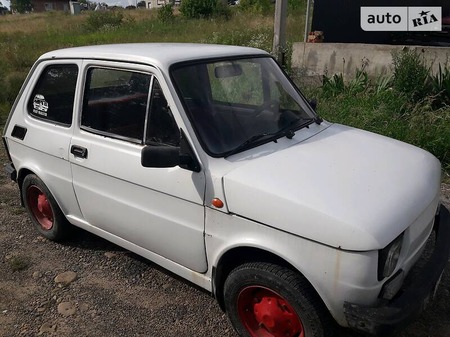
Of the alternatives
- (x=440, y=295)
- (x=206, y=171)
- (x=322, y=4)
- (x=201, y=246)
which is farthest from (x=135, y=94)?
(x=322, y=4)

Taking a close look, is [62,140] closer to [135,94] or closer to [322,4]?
[135,94]

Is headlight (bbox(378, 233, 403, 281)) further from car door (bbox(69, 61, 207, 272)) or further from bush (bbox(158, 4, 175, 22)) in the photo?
bush (bbox(158, 4, 175, 22))

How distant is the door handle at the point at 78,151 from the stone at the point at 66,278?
3.49 ft

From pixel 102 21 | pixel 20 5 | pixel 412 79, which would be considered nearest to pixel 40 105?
pixel 412 79

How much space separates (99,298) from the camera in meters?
3.23

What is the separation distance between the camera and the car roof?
9.16ft

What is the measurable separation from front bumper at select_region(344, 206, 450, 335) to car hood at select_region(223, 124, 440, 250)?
346 millimetres

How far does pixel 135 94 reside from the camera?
2936mm

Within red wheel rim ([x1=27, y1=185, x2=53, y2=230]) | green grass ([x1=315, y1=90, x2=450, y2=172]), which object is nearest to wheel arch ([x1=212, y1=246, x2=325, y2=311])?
red wheel rim ([x1=27, y1=185, x2=53, y2=230])

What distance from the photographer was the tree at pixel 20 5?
7956 centimetres

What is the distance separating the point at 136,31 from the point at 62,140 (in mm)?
23733

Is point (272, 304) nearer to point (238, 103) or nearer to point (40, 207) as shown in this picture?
point (238, 103)

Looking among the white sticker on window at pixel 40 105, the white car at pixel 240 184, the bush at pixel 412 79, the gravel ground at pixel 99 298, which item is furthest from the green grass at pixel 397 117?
the white sticker on window at pixel 40 105

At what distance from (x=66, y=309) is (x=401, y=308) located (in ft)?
7.67
